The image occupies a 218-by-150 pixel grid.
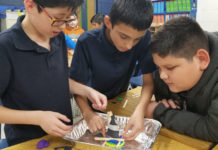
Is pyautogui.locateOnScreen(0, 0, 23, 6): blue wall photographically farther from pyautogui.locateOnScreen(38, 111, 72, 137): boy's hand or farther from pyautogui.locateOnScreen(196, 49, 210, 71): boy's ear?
pyautogui.locateOnScreen(196, 49, 210, 71): boy's ear

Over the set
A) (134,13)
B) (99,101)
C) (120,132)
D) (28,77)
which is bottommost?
(120,132)

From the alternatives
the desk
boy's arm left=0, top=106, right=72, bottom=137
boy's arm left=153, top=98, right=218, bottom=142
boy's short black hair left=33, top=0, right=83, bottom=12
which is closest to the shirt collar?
boy's short black hair left=33, top=0, right=83, bottom=12

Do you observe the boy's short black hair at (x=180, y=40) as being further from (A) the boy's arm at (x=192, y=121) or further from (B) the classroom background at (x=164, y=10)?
(B) the classroom background at (x=164, y=10)

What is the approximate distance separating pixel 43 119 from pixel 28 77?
0.22 metres

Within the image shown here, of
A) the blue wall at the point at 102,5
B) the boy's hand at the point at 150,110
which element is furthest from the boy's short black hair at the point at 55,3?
the blue wall at the point at 102,5

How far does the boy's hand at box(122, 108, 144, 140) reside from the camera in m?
0.76

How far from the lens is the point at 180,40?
85 cm

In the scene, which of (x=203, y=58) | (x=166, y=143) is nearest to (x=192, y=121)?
(x=166, y=143)

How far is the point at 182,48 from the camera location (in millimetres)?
843

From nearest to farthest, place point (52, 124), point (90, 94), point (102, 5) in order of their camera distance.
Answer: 1. point (52, 124)
2. point (90, 94)
3. point (102, 5)

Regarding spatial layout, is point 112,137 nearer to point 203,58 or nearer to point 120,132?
point 120,132

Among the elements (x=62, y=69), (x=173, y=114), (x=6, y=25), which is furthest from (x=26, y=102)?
(x=6, y=25)

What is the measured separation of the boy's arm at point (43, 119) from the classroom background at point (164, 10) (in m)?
2.85

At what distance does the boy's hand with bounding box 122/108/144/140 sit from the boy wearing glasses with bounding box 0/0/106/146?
23cm
